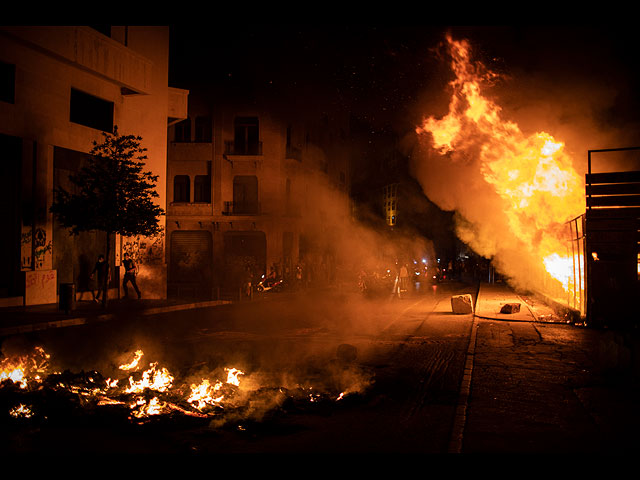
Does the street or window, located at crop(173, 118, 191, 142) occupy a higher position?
window, located at crop(173, 118, 191, 142)

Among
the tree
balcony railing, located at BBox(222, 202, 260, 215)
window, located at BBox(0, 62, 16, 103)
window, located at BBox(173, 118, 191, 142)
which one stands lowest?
the tree

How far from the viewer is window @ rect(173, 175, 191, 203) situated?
32188 millimetres

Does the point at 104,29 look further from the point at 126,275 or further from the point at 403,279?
the point at 403,279

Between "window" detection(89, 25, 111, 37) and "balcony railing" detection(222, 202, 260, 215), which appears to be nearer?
"window" detection(89, 25, 111, 37)

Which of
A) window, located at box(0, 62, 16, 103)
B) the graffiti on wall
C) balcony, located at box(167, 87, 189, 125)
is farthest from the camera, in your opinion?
balcony, located at box(167, 87, 189, 125)

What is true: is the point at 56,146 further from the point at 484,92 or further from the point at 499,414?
the point at 499,414

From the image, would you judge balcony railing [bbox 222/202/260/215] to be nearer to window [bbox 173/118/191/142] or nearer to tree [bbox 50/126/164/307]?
window [bbox 173/118/191/142]

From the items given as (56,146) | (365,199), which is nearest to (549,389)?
(56,146)

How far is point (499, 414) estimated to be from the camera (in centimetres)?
565

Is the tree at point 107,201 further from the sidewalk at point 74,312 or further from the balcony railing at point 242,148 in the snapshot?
the balcony railing at point 242,148

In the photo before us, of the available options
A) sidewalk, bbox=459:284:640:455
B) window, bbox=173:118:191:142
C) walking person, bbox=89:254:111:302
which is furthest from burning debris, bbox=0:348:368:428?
window, bbox=173:118:191:142

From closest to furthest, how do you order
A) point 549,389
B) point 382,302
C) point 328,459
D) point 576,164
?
point 328,459
point 549,389
point 576,164
point 382,302

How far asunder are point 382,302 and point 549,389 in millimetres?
13928

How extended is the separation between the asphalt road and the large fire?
7.90 m
